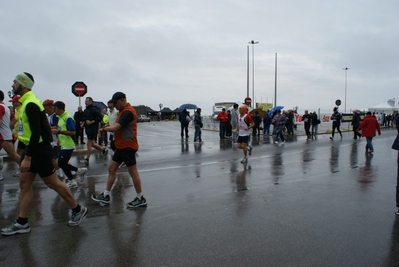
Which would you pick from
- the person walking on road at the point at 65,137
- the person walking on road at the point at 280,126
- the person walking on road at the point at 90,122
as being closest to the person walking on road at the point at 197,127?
the person walking on road at the point at 280,126

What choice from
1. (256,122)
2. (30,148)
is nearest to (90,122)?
(30,148)

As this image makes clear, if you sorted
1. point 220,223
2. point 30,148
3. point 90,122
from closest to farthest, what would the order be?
1. point 30,148
2. point 220,223
3. point 90,122

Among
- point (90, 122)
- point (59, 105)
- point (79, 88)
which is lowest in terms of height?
point (90, 122)

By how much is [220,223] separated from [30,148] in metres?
2.67

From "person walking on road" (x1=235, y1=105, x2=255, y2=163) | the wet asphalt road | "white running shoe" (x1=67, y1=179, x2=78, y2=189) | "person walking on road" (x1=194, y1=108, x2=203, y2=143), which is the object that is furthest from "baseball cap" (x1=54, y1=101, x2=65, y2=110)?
"person walking on road" (x1=194, y1=108, x2=203, y2=143)

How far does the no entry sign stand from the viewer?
50.9ft

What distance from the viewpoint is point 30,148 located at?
4.33m

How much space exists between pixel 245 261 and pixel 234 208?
74.3 inches

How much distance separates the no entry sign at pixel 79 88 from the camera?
50.9 ft

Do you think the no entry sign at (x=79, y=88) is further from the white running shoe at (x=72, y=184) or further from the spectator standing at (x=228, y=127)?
the white running shoe at (x=72, y=184)

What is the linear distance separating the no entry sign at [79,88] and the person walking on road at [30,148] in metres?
11.5

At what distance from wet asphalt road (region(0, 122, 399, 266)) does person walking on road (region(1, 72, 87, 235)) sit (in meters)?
0.26

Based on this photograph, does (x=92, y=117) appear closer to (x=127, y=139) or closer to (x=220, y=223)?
(x=127, y=139)

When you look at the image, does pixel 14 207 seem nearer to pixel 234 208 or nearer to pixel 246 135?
pixel 234 208
